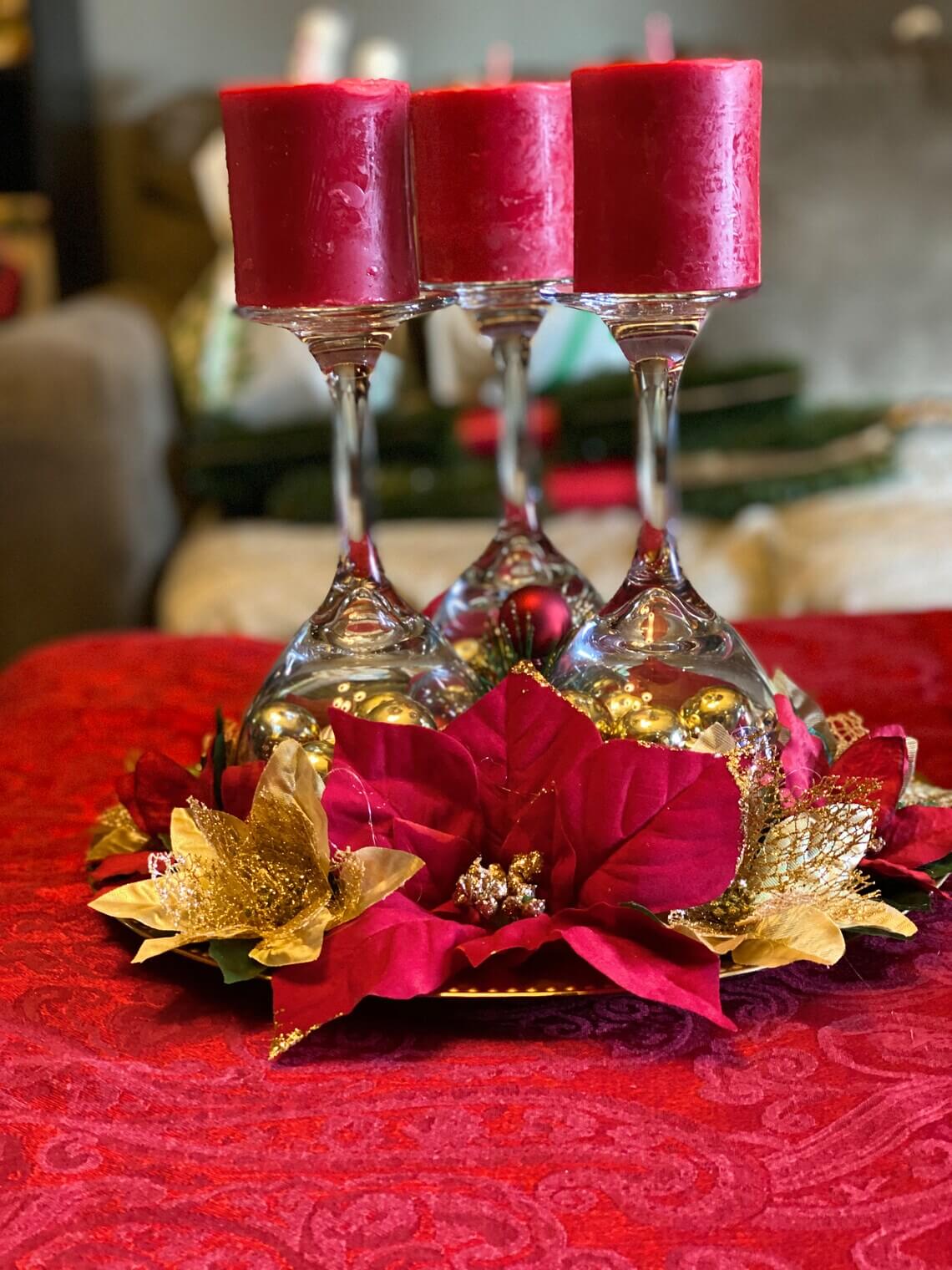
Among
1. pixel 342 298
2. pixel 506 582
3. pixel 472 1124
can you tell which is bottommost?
pixel 472 1124

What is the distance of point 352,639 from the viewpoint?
2.03ft

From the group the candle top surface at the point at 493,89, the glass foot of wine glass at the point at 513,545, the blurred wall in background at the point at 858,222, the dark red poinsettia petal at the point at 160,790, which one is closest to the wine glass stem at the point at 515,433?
the glass foot of wine glass at the point at 513,545

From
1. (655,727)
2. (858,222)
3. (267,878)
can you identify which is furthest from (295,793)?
(858,222)

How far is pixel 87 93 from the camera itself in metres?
2.55

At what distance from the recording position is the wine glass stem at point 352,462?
61cm

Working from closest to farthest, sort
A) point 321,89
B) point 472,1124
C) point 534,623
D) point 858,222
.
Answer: point 472,1124
point 321,89
point 534,623
point 858,222

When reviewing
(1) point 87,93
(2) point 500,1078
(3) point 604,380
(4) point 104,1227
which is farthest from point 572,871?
(1) point 87,93

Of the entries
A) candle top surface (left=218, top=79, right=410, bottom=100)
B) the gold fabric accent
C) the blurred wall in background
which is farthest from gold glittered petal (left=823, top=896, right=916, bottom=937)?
the blurred wall in background

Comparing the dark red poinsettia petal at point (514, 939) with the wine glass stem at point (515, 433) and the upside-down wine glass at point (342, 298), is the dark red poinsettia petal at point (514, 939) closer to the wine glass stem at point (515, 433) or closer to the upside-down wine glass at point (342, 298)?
the upside-down wine glass at point (342, 298)

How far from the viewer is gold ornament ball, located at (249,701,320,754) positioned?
60cm

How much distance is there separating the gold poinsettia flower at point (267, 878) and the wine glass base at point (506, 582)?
173mm

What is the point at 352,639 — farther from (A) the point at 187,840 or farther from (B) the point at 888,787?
(B) the point at 888,787

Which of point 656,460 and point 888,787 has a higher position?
point 656,460

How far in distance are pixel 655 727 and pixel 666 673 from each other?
23 mm
